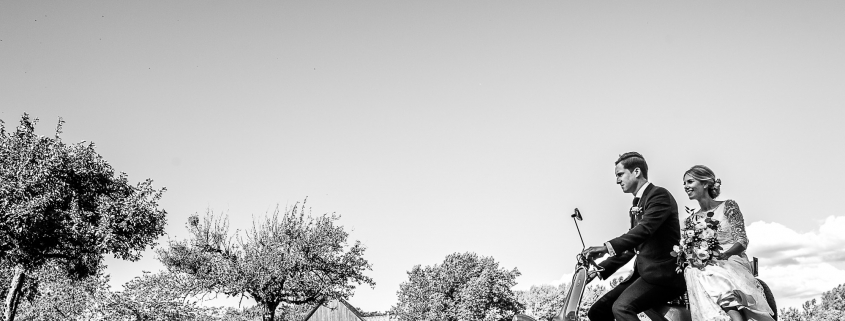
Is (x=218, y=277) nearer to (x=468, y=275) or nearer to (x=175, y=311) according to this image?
(x=175, y=311)

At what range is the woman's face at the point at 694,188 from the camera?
616 centimetres

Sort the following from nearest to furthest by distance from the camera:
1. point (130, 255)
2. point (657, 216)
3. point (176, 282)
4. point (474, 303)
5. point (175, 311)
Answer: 1. point (657, 216)
2. point (130, 255)
3. point (175, 311)
4. point (176, 282)
5. point (474, 303)

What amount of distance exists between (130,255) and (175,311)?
5.10m

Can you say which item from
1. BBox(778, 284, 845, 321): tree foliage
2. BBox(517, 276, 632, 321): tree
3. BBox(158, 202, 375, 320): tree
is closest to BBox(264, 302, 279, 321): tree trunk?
BBox(158, 202, 375, 320): tree

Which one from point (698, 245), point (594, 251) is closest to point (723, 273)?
point (698, 245)

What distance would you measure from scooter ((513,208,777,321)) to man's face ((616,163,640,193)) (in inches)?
18.9

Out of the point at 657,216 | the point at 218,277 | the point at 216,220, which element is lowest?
the point at 657,216

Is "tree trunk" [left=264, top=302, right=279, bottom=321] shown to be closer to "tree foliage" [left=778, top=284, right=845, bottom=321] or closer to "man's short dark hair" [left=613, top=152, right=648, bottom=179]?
"man's short dark hair" [left=613, top=152, right=648, bottom=179]

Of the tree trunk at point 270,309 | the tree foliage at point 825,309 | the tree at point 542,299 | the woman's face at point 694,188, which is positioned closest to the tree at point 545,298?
the tree at point 542,299

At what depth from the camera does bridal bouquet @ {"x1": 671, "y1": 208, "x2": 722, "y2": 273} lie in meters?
5.79

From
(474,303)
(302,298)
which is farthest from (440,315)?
(302,298)

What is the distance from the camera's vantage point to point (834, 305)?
82.6 metres

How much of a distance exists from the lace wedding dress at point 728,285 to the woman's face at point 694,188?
24 centimetres

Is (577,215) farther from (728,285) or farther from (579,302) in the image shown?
(728,285)
